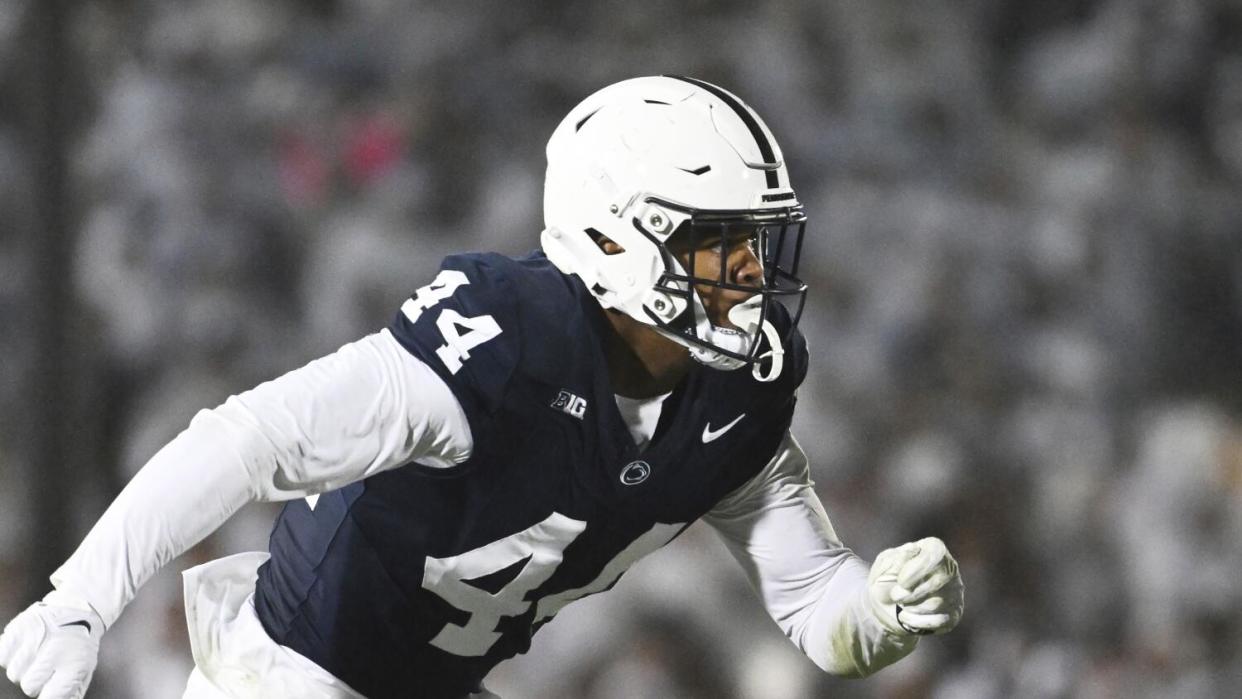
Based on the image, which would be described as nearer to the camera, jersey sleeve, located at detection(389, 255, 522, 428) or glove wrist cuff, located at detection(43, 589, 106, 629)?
glove wrist cuff, located at detection(43, 589, 106, 629)

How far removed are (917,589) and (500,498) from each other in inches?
15.8

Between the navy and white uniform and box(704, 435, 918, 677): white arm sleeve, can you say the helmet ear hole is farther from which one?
box(704, 435, 918, 677): white arm sleeve

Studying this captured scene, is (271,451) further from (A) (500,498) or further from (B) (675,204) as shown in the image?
(B) (675,204)

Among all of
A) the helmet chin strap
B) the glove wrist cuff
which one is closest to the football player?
the helmet chin strap

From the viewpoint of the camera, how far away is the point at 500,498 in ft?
4.50

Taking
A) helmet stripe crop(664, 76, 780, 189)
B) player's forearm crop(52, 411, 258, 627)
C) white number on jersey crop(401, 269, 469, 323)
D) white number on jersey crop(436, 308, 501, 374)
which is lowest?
player's forearm crop(52, 411, 258, 627)

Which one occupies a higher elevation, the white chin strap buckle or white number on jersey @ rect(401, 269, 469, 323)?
white number on jersey @ rect(401, 269, 469, 323)

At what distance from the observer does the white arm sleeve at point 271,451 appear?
1109mm

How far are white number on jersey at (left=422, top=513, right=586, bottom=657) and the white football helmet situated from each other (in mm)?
227

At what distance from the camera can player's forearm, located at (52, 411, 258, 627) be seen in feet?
3.63

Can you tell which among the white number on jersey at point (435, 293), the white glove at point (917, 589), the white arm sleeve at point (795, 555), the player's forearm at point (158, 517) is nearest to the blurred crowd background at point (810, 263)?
the white arm sleeve at point (795, 555)

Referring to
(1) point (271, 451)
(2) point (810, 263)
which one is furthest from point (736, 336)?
(2) point (810, 263)

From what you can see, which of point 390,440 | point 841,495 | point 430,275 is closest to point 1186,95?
point 841,495

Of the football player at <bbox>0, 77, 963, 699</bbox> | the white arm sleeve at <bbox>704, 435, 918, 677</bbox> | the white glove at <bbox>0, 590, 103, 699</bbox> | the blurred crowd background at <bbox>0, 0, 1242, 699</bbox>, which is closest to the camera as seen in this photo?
the white glove at <bbox>0, 590, 103, 699</bbox>
